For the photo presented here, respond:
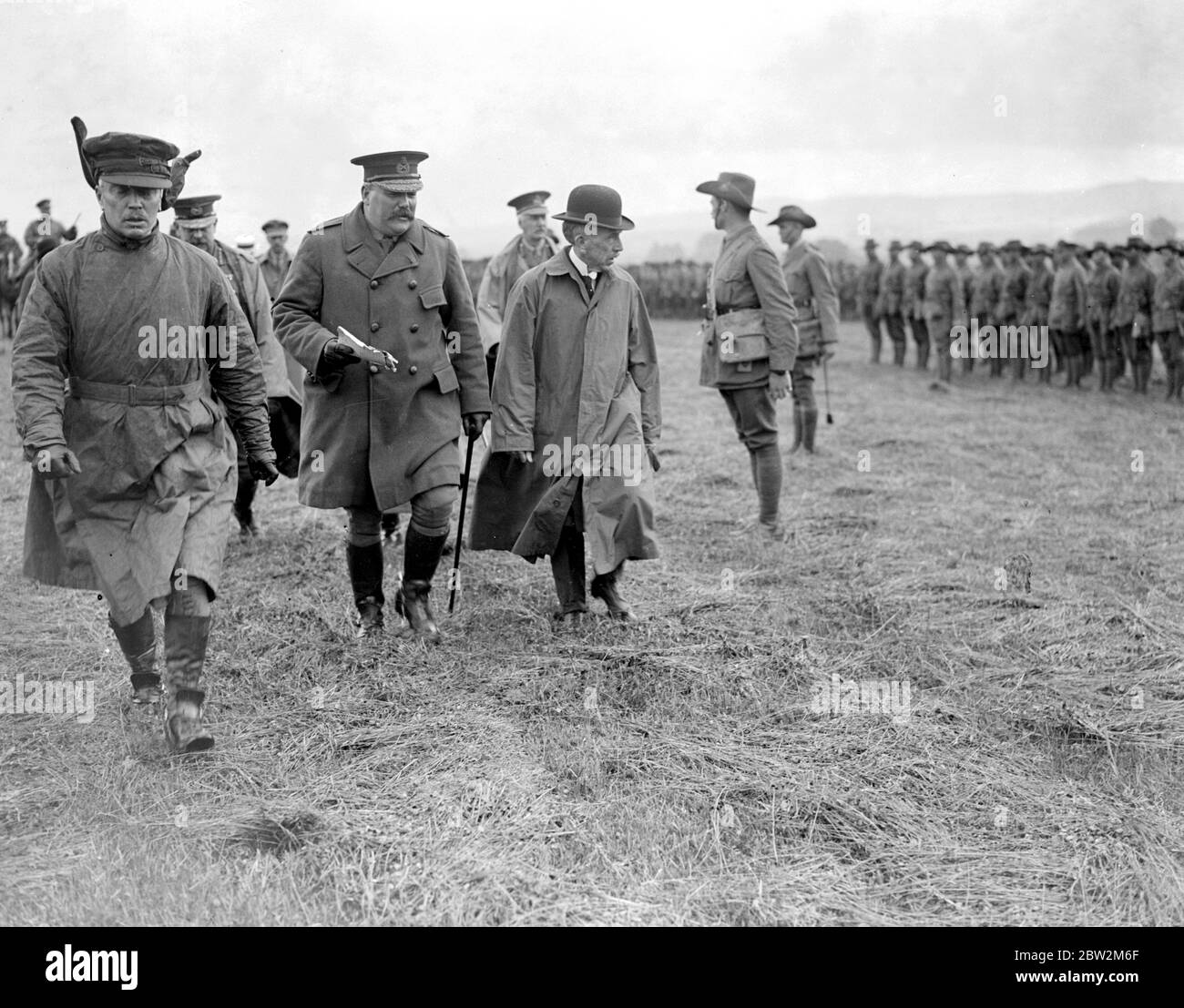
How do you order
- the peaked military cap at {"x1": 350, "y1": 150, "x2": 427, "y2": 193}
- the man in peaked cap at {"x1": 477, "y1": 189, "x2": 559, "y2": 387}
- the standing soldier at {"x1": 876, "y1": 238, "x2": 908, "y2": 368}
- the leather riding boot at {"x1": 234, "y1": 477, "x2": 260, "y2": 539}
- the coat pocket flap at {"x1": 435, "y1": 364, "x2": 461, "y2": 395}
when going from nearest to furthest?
the peaked military cap at {"x1": 350, "y1": 150, "x2": 427, "y2": 193}, the coat pocket flap at {"x1": 435, "y1": 364, "x2": 461, "y2": 395}, the leather riding boot at {"x1": 234, "y1": 477, "x2": 260, "y2": 539}, the man in peaked cap at {"x1": 477, "y1": 189, "x2": 559, "y2": 387}, the standing soldier at {"x1": 876, "y1": 238, "x2": 908, "y2": 368}

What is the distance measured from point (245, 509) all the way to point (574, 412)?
9.66 feet

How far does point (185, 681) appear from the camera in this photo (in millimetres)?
4422

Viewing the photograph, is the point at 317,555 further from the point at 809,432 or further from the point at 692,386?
the point at 692,386

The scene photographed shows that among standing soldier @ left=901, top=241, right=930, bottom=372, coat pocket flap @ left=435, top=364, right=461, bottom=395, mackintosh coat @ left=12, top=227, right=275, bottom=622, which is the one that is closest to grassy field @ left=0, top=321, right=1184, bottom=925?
mackintosh coat @ left=12, top=227, right=275, bottom=622

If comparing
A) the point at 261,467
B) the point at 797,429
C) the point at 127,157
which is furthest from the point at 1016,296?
the point at 127,157

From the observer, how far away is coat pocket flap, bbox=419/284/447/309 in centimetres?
551

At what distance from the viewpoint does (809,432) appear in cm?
1174

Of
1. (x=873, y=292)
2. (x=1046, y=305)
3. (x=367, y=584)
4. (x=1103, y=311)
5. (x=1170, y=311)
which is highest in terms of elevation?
(x=873, y=292)

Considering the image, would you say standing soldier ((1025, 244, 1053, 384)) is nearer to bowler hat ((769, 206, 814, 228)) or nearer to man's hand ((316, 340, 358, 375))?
bowler hat ((769, 206, 814, 228))

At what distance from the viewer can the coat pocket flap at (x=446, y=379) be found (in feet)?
18.2

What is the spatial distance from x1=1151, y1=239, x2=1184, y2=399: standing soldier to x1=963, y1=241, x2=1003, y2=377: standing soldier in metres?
3.75

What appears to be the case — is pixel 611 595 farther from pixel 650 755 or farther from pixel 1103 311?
pixel 1103 311

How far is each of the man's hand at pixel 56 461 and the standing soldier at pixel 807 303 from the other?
768 centimetres
